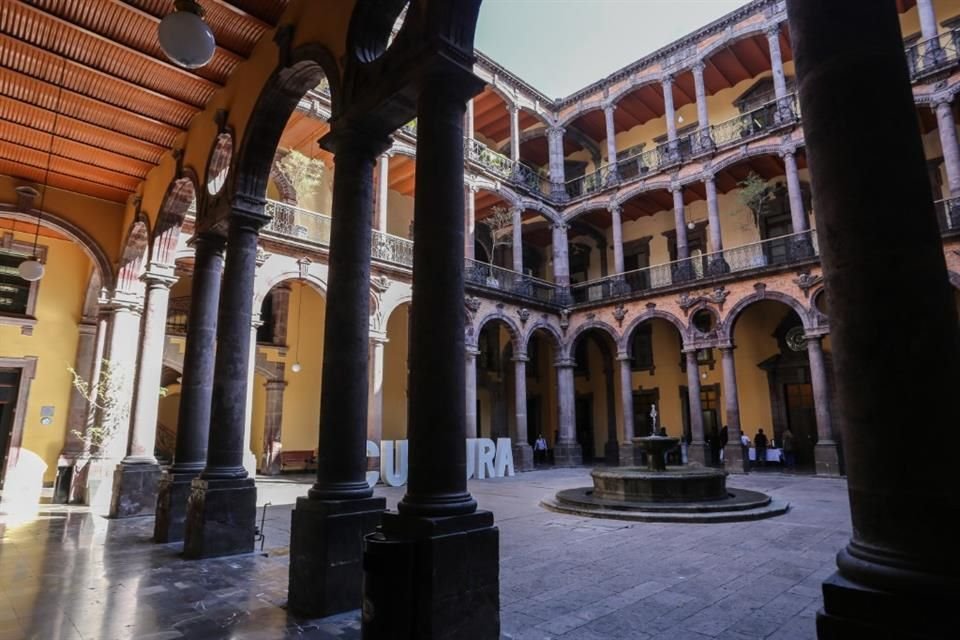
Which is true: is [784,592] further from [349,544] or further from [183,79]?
[183,79]

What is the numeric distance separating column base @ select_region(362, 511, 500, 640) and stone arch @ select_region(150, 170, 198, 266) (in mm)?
6742

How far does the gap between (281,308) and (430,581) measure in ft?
52.7

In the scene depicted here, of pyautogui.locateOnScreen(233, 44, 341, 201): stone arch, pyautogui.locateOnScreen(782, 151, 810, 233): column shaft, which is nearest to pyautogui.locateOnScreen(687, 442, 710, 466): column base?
pyautogui.locateOnScreen(782, 151, 810, 233): column shaft

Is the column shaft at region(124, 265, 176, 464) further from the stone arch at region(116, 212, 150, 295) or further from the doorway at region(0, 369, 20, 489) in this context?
the doorway at region(0, 369, 20, 489)

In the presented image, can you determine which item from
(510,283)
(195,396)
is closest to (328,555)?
(195,396)

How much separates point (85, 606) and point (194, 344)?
10.4 ft

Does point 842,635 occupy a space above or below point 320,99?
below

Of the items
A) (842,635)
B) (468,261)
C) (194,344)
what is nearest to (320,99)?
(468,261)

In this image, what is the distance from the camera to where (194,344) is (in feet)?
21.7

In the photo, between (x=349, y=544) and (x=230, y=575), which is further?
(x=230, y=575)

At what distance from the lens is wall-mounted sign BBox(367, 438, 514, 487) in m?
13.5

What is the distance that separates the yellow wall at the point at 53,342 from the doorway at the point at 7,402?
0.33m

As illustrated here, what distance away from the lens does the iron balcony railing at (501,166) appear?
1784 cm

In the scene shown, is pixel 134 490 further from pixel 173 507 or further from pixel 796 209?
pixel 796 209
